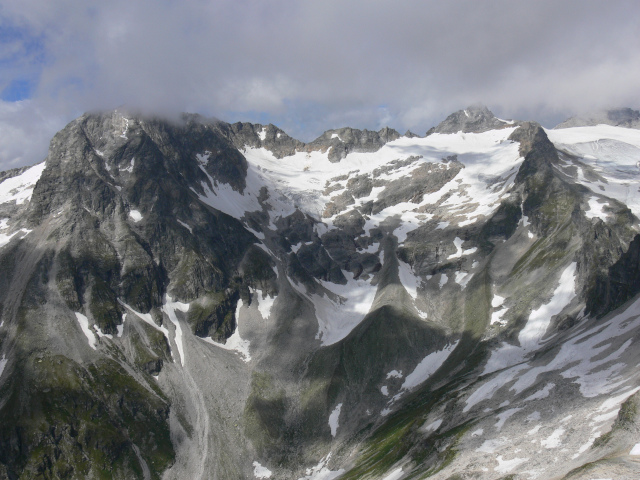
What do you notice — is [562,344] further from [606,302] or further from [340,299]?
[340,299]

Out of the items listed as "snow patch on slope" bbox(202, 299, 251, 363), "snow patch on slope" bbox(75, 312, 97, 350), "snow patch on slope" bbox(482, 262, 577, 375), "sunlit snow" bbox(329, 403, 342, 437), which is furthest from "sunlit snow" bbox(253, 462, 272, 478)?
"snow patch on slope" bbox(75, 312, 97, 350)

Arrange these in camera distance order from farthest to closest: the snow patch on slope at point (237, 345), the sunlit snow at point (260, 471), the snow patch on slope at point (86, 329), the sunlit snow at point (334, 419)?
1. the snow patch on slope at point (237, 345)
2. the snow patch on slope at point (86, 329)
3. the sunlit snow at point (334, 419)
4. the sunlit snow at point (260, 471)

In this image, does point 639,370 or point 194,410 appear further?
point 194,410

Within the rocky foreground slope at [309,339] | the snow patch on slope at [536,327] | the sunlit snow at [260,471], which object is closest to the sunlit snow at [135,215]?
the rocky foreground slope at [309,339]

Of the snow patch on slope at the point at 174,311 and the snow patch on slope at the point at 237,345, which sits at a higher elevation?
the snow patch on slope at the point at 174,311

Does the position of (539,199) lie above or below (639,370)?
above

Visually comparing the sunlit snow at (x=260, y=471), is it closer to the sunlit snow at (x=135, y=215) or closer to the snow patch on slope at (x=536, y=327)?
the snow patch on slope at (x=536, y=327)

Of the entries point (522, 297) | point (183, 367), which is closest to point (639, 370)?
point (522, 297)

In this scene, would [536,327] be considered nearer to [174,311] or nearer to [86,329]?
[174,311]

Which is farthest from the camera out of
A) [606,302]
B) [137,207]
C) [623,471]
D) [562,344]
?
[137,207]
